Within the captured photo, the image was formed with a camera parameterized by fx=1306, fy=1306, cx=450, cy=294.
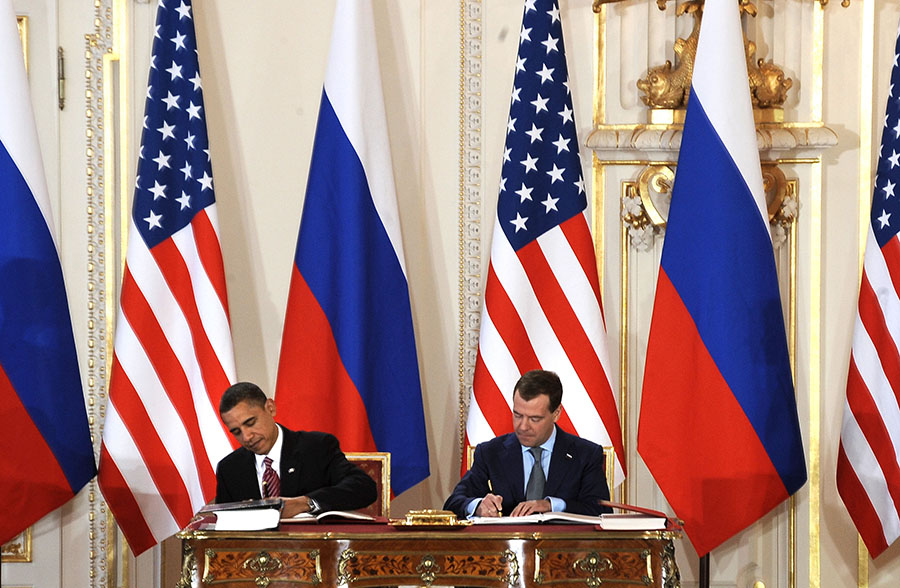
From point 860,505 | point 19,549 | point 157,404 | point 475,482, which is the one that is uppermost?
point 157,404

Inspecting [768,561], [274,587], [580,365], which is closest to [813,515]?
[768,561]

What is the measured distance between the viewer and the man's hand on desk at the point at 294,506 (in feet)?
13.0

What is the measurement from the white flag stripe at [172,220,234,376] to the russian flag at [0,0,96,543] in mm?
505

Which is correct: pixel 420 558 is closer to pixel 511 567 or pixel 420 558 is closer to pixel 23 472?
pixel 511 567

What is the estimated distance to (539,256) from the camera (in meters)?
5.35

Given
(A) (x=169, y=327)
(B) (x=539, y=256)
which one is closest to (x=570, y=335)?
(B) (x=539, y=256)

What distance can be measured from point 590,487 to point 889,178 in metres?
1.91

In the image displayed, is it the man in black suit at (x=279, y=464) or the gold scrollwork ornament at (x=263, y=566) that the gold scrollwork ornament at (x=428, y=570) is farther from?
the man in black suit at (x=279, y=464)

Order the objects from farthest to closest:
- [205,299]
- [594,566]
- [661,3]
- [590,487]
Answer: [661,3] < [205,299] < [590,487] < [594,566]

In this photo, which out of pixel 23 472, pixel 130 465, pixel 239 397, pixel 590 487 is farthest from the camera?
pixel 130 465

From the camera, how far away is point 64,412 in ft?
16.7

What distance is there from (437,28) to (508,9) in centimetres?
32

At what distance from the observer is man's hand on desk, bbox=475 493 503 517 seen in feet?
13.5

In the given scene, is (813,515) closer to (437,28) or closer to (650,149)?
(650,149)
